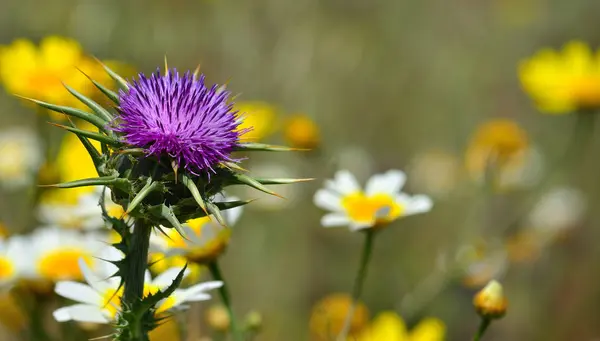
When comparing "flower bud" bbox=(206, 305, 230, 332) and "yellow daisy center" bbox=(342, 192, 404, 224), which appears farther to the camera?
"flower bud" bbox=(206, 305, 230, 332)

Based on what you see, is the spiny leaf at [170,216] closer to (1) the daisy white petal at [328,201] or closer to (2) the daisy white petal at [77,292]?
(2) the daisy white petal at [77,292]

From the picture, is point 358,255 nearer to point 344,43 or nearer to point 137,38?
point 344,43

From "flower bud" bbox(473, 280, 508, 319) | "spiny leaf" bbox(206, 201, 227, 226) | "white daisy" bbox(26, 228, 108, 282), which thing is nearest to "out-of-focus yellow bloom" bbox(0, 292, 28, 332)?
"white daisy" bbox(26, 228, 108, 282)

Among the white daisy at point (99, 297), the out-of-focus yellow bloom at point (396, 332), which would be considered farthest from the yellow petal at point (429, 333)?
the white daisy at point (99, 297)

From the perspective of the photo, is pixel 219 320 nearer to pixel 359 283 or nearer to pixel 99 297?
pixel 359 283

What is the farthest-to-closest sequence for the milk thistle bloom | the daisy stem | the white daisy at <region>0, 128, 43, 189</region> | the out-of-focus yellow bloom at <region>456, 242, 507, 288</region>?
1. the white daisy at <region>0, 128, 43, 189</region>
2. the out-of-focus yellow bloom at <region>456, 242, 507, 288</region>
3. the daisy stem
4. the milk thistle bloom

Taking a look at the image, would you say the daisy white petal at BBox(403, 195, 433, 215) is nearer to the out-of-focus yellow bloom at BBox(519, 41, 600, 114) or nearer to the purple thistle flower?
the purple thistle flower

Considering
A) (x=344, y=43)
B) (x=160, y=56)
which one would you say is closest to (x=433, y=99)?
(x=344, y=43)
